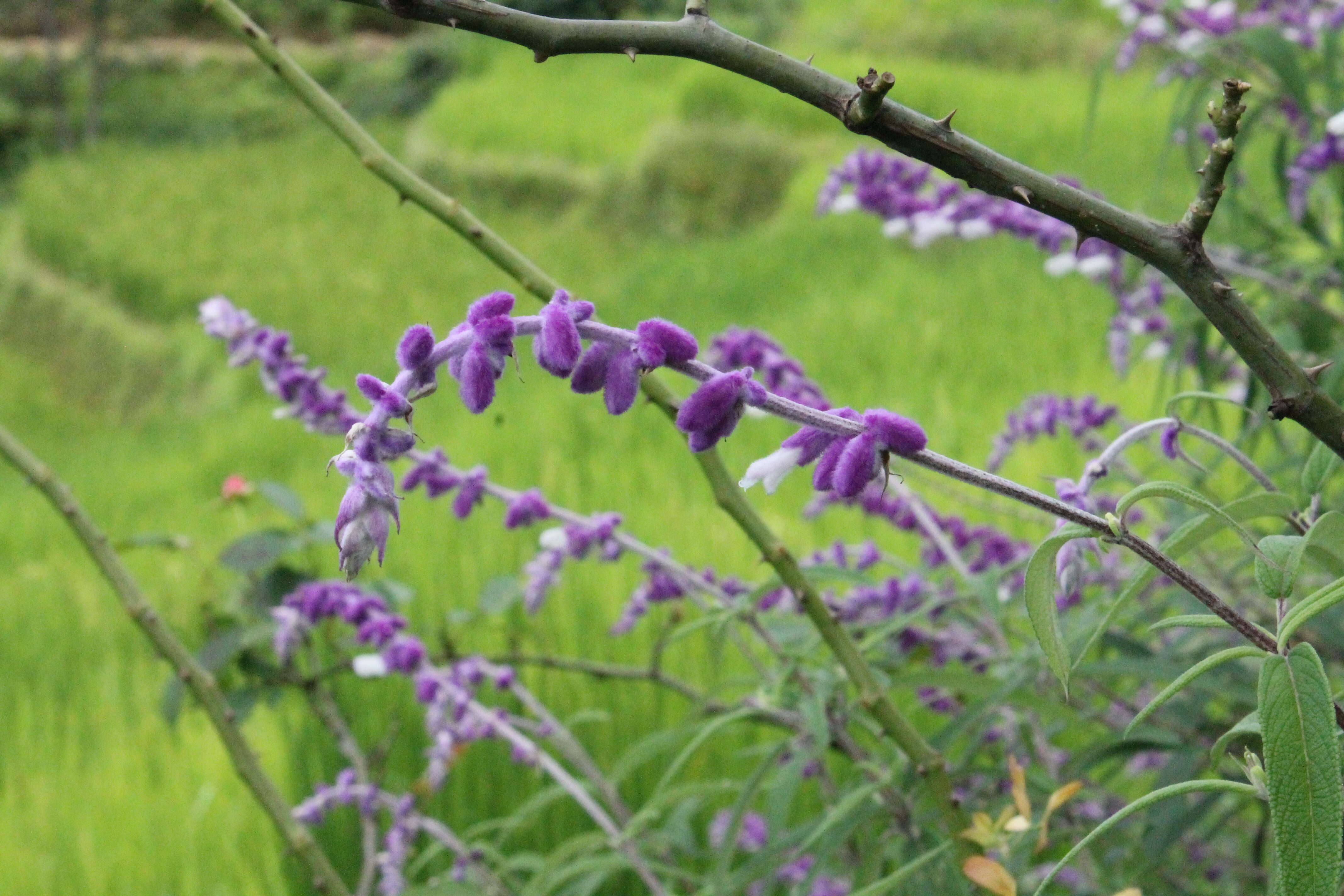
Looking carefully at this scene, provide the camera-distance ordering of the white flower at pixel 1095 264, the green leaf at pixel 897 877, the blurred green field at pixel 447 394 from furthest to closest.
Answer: the blurred green field at pixel 447 394 < the white flower at pixel 1095 264 < the green leaf at pixel 897 877

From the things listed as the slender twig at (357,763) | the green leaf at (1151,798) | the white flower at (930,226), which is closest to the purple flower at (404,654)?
the slender twig at (357,763)

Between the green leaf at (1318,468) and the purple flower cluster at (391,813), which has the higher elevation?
the green leaf at (1318,468)

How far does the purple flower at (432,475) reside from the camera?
2.52 ft

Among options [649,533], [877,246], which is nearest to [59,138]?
[877,246]

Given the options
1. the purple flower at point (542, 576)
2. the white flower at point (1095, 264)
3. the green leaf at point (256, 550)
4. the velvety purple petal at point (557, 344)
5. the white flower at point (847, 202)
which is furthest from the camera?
the green leaf at point (256, 550)

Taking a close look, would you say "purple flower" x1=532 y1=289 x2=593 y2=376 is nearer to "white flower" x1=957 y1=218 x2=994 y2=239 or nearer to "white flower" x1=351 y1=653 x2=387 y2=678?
"white flower" x1=351 y1=653 x2=387 y2=678

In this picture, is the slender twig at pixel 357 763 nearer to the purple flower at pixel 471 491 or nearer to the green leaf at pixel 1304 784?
the purple flower at pixel 471 491

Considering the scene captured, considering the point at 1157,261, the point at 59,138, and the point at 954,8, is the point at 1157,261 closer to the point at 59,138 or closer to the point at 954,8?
the point at 954,8

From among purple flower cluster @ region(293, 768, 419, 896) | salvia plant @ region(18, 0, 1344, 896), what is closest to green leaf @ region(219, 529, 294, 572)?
salvia plant @ region(18, 0, 1344, 896)

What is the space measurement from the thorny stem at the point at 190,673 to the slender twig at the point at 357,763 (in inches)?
5.7

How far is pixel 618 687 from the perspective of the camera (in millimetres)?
1356

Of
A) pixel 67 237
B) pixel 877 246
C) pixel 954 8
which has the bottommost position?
pixel 67 237

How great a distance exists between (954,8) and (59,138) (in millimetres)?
6657

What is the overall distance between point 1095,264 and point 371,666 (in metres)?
0.58
